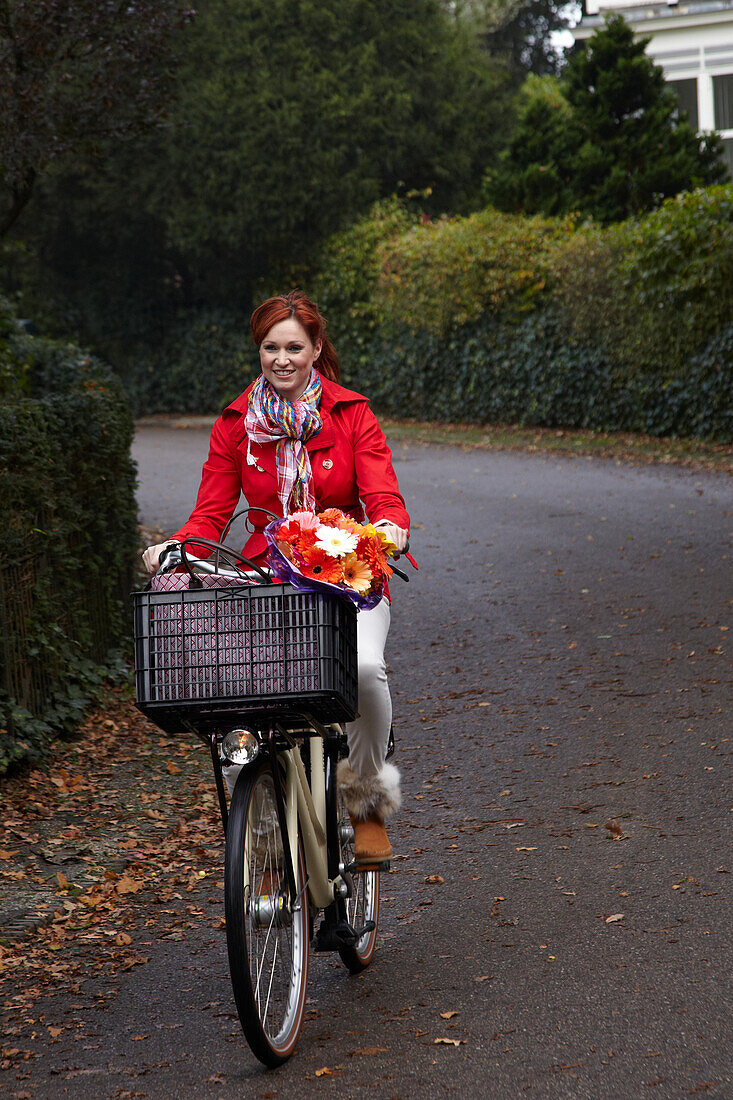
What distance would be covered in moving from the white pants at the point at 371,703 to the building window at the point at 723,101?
34.3 metres

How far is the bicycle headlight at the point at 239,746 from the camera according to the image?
358cm

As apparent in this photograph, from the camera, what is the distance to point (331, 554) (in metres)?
3.48

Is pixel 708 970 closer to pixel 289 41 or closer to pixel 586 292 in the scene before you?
pixel 586 292

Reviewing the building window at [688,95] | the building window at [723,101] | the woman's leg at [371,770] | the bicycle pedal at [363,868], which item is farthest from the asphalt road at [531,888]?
the building window at [723,101]

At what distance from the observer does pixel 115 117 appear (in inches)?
531

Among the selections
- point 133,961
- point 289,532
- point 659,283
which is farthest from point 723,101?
point 289,532

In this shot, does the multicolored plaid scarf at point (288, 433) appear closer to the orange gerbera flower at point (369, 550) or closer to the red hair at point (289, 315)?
the red hair at point (289, 315)

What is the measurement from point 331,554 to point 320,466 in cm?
82

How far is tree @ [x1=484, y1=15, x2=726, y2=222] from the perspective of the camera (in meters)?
25.1

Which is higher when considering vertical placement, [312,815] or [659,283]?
[659,283]

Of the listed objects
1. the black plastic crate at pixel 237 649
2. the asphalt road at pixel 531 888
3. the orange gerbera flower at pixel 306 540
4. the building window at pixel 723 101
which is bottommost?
the asphalt road at pixel 531 888

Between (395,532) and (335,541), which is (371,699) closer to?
(395,532)

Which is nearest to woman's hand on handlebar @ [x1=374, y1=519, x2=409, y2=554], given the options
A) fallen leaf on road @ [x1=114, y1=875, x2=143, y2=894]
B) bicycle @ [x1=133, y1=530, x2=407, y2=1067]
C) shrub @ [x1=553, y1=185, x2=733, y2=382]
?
bicycle @ [x1=133, y1=530, x2=407, y2=1067]

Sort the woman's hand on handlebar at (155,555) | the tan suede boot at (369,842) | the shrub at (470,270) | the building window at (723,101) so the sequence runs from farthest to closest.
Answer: the building window at (723,101) → the shrub at (470,270) → the tan suede boot at (369,842) → the woman's hand on handlebar at (155,555)
